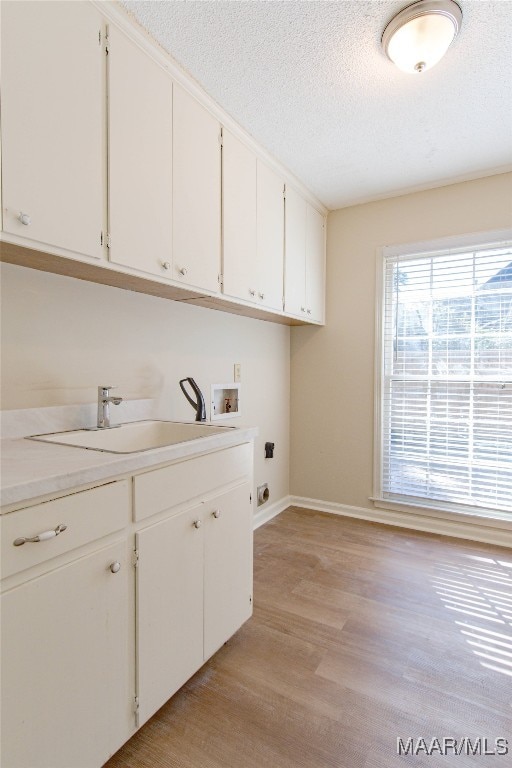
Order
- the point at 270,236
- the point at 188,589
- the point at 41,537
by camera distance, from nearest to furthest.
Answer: the point at 41,537
the point at 188,589
the point at 270,236

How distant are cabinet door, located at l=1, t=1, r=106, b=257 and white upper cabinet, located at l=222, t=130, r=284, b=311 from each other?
2.53 ft

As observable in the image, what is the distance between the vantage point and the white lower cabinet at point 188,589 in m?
1.19

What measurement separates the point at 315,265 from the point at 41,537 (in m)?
2.67

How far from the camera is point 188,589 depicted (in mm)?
1342

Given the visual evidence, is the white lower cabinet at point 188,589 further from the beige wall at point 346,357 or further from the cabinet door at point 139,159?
the beige wall at point 346,357

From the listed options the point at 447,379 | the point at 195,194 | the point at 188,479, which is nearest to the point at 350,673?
the point at 188,479

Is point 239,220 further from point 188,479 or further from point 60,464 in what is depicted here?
point 60,464

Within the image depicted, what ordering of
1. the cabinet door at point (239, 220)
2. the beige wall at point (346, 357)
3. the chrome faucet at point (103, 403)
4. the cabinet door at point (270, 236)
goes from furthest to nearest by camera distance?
the beige wall at point (346, 357), the cabinet door at point (270, 236), the cabinet door at point (239, 220), the chrome faucet at point (103, 403)

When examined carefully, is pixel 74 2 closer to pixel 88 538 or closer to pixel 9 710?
pixel 88 538

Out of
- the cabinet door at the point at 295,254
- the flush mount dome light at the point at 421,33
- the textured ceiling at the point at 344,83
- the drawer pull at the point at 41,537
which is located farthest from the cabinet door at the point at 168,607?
the flush mount dome light at the point at 421,33

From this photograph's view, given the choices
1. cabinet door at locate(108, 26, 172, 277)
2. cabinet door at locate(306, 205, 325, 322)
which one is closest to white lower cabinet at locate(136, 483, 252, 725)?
cabinet door at locate(108, 26, 172, 277)

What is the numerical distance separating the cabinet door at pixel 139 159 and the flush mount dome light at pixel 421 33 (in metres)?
0.92

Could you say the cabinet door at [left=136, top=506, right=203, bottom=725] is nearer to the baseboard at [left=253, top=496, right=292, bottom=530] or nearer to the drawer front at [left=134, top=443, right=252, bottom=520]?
the drawer front at [left=134, top=443, right=252, bottom=520]

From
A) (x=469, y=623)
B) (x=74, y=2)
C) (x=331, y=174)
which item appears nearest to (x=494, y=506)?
(x=469, y=623)
